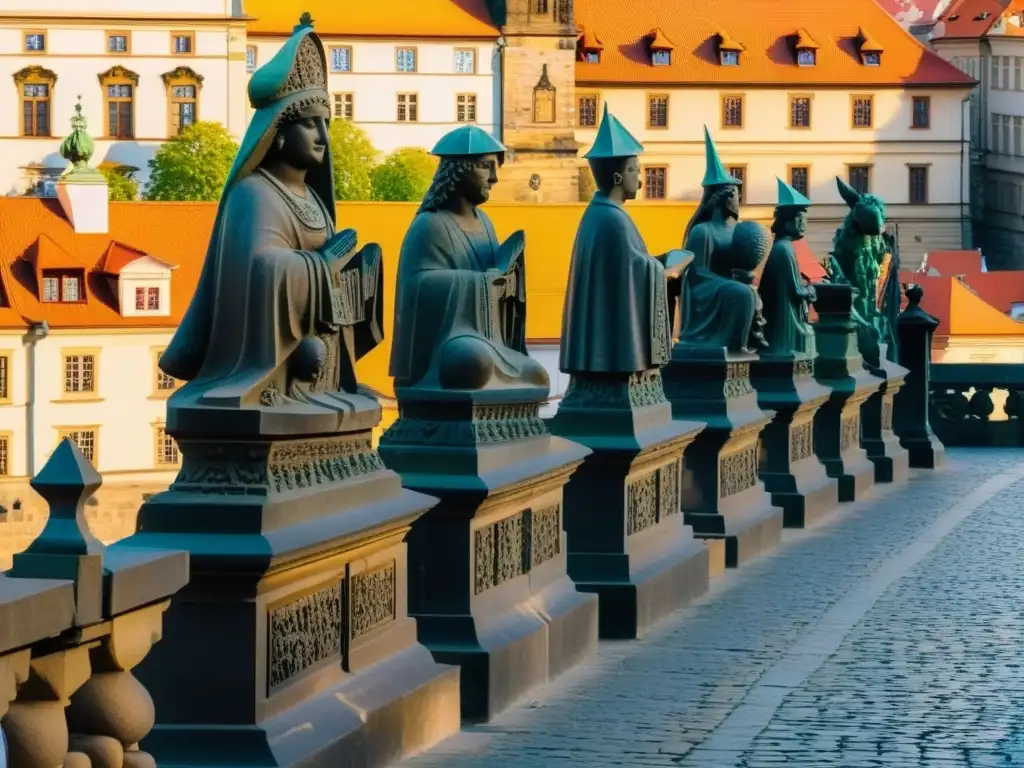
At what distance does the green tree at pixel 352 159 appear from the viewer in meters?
102

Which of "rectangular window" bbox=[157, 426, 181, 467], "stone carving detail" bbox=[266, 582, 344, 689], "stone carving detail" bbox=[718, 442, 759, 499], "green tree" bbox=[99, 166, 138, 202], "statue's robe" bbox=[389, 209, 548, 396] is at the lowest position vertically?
"rectangular window" bbox=[157, 426, 181, 467]

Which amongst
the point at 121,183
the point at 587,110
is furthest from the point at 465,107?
the point at 121,183

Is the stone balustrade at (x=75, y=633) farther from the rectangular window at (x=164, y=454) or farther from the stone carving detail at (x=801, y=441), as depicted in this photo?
the rectangular window at (x=164, y=454)

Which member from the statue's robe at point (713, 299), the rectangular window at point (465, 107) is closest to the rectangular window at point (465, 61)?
the rectangular window at point (465, 107)

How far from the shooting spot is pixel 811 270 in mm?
83875

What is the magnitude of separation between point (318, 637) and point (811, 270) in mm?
75857

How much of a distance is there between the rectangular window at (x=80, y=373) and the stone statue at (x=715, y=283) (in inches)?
2218

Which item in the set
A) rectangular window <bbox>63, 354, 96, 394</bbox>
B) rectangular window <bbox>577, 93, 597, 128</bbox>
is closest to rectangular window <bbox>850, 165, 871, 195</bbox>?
rectangular window <bbox>577, 93, 597, 128</bbox>

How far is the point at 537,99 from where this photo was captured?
11519cm

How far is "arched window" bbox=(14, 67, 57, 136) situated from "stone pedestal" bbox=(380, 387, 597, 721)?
94.1 meters

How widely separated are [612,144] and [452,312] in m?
2.70

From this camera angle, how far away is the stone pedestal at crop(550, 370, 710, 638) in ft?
41.5

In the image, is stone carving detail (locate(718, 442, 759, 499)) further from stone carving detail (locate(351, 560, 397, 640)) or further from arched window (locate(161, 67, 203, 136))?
arched window (locate(161, 67, 203, 136))

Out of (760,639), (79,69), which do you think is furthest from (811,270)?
(760,639)
